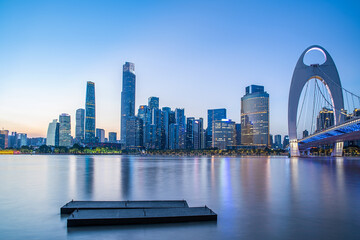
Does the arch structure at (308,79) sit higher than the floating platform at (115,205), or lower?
higher

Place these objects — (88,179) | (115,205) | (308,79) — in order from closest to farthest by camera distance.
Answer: (115,205) < (88,179) < (308,79)

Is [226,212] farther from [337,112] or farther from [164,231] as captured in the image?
[337,112]

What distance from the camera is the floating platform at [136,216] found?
9469 millimetres

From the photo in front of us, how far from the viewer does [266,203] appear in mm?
14391

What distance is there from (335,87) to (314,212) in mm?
98335

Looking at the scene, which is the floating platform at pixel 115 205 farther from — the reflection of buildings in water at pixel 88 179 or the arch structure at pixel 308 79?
the arch structure at pixel 308 79

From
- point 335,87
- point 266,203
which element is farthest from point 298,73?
point 266,203

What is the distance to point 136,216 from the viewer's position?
9844 mm

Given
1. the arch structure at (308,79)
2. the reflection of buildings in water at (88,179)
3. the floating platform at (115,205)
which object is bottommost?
the reflection of buildings in water at (88,179)

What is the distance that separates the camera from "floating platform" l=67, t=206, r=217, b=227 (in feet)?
31.1

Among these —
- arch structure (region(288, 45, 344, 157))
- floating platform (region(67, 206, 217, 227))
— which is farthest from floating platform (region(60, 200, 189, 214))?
arch structure (region(288, 45, 344, 157))

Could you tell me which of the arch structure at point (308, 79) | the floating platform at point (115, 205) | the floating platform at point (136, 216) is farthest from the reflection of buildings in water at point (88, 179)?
the arch structure at point (308, 79)

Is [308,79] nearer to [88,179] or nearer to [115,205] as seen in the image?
[88,179]

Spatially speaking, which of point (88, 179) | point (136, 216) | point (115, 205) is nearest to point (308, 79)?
point (88, 179)
